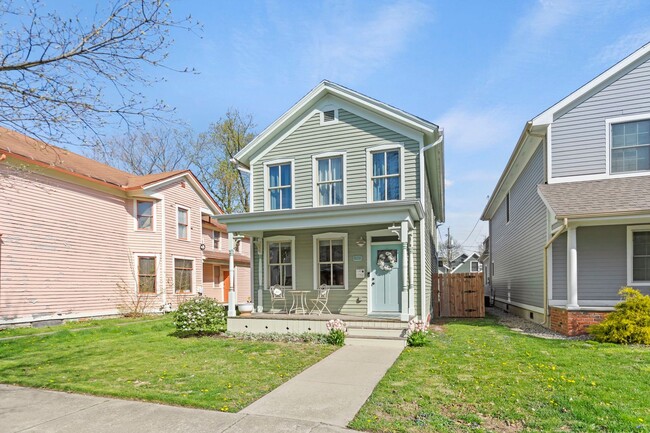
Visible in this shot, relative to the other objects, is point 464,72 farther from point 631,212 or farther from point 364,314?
point 364,314

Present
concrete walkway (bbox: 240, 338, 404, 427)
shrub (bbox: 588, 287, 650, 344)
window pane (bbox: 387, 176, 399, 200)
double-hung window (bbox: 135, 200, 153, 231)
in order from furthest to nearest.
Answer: double-hung window (bbox: 135, 200, 153, 231) → window pane (bbox: 387, 176, 399, 200) → shrub (bbox: 588, 287, 650, 344) → concrete walkway (bbox: 240, 338, 404, 427)

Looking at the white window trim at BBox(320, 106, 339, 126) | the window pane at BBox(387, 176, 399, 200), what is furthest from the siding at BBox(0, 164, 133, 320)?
the window pane at BBox(387, 176, 399, 200)

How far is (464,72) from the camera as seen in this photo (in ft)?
32.2

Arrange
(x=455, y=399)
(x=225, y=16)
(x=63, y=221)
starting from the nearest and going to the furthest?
(x=455, y=399)
(x=225, y=16)
(x=63, y=221)

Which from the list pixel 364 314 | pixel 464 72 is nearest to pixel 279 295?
pixel 364 314

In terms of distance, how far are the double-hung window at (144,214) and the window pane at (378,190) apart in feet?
38.3

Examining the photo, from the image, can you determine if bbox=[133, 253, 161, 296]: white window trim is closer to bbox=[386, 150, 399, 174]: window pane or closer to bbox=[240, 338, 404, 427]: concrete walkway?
bbox=[386, 150, 399, 174]: window pane

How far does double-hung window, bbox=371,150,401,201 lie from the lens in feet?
36.2

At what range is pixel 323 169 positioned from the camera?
39.1ft

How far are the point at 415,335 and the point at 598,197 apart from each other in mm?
5934

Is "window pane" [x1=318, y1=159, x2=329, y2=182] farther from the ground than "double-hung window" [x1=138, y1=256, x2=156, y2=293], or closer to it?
farther from the ground

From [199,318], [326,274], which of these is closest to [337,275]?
[326,274]

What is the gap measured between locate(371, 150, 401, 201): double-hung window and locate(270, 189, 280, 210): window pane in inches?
Answer: 126

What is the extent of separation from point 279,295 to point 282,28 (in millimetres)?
7564
